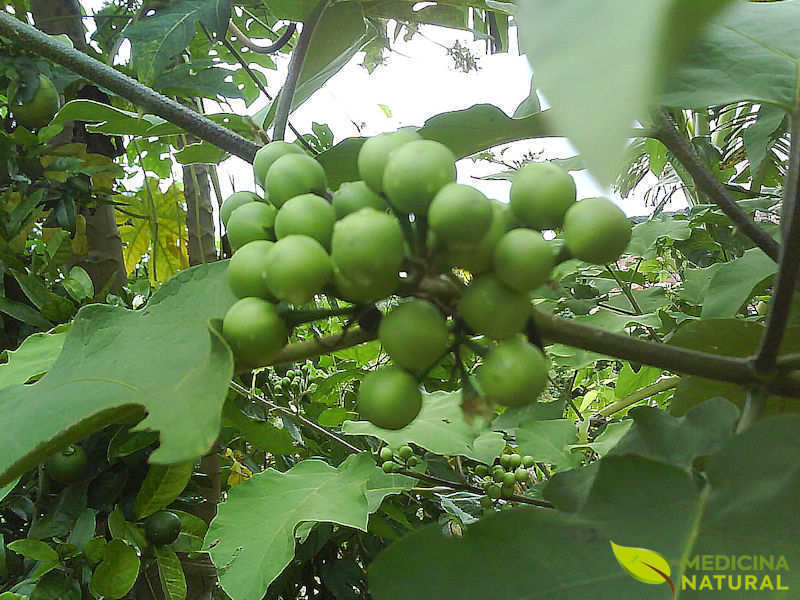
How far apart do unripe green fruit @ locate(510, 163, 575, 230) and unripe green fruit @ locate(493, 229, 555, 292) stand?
0.10 ft

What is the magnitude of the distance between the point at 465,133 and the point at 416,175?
0.24m

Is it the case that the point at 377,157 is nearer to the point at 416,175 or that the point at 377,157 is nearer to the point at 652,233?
the point at 416,175

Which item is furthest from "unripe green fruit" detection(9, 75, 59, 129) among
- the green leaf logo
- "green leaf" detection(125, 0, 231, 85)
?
the green leaf logo

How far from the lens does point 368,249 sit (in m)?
0.30

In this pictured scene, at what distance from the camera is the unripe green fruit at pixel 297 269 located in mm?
312

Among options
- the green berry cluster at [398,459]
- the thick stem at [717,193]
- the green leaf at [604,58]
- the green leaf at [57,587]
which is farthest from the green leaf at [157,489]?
the green leaf at [604,58]

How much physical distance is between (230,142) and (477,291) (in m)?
0.29

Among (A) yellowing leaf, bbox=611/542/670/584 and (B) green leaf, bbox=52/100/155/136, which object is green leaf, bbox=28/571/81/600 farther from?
(A) yellowing leaf, bbox=611/542/670/584

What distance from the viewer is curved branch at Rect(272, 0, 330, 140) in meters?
0.60

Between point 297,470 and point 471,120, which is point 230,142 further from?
point 297,470

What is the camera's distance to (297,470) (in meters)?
0.94

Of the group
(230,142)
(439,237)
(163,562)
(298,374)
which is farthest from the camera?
(298,374)

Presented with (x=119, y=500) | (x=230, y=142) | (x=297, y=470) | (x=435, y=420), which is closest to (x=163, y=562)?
(x=119, y=500)

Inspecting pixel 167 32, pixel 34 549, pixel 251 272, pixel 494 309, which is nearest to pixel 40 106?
pixel 167 32
